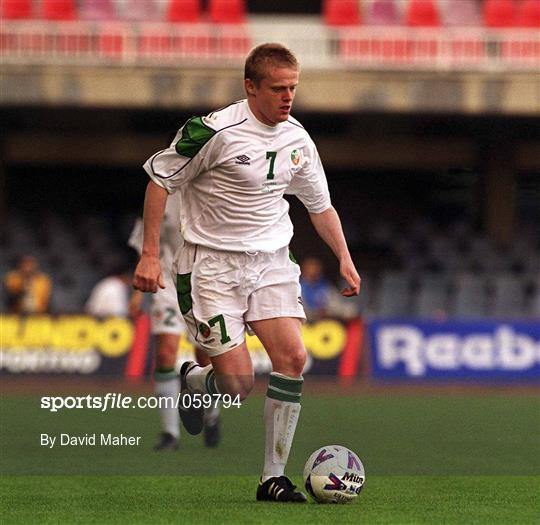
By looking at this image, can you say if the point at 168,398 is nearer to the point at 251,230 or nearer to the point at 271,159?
the point at 251,230

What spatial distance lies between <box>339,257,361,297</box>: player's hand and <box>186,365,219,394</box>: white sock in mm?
982

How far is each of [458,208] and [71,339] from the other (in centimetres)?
1086

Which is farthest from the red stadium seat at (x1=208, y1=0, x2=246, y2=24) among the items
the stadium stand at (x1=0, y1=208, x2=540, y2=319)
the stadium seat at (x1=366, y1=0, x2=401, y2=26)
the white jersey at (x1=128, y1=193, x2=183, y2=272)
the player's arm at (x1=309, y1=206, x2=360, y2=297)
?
the player's arm at (x1=309, y1=206, x2=360, y2=297)

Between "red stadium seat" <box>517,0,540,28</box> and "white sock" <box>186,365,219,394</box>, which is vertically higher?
"red stadium seat" <box>517,0,540,28</box>

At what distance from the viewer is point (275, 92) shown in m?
6.95

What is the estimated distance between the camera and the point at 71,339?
18.5 m

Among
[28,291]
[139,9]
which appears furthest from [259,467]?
[139,9]

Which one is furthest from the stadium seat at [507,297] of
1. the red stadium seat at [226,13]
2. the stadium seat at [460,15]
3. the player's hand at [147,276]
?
Result: the player's hand at [147,276]

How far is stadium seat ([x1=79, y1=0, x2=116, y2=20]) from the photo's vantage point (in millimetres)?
22125

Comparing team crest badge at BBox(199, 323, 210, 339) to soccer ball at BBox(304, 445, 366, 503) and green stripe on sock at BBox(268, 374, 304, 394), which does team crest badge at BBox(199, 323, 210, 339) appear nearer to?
green stripe on sock at BBox(268, 374, 304, 394)

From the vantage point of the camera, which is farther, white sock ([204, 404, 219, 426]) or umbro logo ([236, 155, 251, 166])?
white sock ([204, 404, 219, 426])

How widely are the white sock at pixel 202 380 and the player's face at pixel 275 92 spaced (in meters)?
→ 1.53

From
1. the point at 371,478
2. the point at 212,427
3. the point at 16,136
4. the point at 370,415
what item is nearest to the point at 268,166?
the point at 371,478

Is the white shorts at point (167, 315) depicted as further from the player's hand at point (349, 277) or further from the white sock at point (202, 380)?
the player's hand at point (349, 277)
